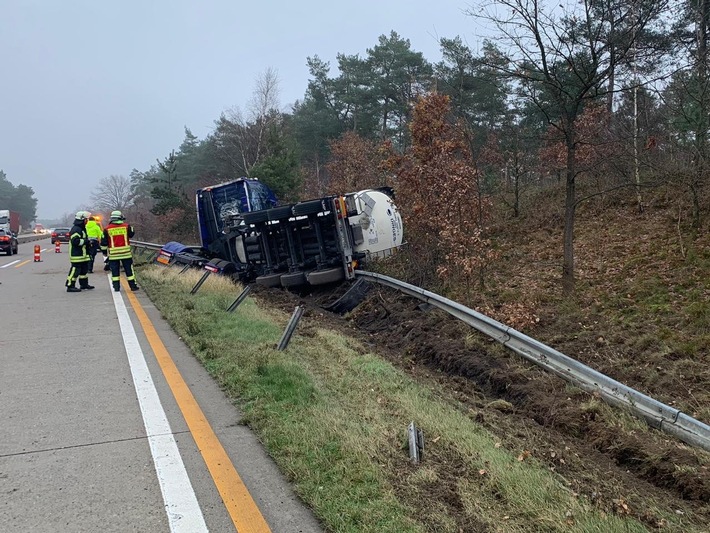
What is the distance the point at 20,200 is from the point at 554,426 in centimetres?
12828

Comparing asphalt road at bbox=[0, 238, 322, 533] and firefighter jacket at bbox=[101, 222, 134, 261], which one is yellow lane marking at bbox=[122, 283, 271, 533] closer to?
asphalt road at bbox=[0, 238, 322, 533]

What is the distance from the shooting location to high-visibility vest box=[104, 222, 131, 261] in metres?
12.5

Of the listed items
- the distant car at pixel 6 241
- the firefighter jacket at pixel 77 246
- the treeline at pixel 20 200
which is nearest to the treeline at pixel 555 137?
the firefighter jacket at pixel 77 246

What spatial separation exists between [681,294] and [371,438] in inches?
215

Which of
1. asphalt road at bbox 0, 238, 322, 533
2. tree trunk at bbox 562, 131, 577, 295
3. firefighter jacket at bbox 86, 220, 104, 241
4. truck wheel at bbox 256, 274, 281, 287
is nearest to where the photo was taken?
asphalt road at bbox 0, 238, 322, 533

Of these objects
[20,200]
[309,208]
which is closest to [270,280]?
[309,208]

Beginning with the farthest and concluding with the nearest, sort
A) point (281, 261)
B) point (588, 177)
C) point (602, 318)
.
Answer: point (588, 177) < point (281, 261) < point (602, 318)

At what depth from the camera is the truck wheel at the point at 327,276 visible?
11.2m

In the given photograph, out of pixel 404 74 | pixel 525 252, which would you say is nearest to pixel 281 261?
pixel 525 252

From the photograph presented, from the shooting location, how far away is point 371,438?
12.8ft

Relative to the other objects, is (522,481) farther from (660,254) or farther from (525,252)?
(525,252)

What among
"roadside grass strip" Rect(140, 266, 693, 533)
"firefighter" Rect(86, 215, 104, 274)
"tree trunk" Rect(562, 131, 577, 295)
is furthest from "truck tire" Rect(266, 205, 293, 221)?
"firefighter" Rect(86, 215, 104, 274)

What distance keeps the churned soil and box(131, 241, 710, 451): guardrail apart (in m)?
0.08

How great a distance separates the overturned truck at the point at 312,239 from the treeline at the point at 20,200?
360ft
